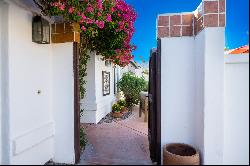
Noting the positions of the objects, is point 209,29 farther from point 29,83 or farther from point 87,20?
point 29,83

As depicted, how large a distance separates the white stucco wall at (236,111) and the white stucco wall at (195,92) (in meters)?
0.11

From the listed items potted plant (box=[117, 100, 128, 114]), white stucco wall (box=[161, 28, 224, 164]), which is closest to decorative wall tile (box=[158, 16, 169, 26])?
white stucco wall (box=[161, 28, 224, 164])

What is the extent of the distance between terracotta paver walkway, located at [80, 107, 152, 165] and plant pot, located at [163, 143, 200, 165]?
73 centimetres

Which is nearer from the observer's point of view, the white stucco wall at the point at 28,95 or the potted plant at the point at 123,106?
the white stucco wall at the point at 28,95

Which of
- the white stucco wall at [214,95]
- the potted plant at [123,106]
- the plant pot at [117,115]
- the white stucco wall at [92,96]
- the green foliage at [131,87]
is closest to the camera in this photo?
the white stucco wall at [214,95]

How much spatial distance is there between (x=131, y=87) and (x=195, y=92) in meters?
8.04

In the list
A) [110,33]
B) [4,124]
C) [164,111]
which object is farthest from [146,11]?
[4,124]

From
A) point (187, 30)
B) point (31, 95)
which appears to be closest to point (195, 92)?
point (187, 30)

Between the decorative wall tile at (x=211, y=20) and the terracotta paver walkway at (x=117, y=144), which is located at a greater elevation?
the decorative wall tile at (x=211, y=20)

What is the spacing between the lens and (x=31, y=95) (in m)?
4.14

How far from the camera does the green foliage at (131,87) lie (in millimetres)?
12016

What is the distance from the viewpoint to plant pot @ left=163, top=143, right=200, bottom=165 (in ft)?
11.6

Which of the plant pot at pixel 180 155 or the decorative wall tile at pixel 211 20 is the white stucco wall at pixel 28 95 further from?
the decorative wall tile at pixel 211 20

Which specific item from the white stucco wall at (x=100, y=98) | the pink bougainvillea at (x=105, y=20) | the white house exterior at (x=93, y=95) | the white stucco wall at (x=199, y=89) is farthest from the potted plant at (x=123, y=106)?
the white stucco wall at (x=199, y=89)
